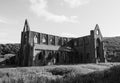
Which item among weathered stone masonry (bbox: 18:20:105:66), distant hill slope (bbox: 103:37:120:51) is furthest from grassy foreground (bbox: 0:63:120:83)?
distant hill slope (bbox: 103:37:120:51)

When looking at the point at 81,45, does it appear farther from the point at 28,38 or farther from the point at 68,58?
the point at 28,38

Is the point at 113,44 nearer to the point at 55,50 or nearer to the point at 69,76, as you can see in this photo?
the point at 55,50

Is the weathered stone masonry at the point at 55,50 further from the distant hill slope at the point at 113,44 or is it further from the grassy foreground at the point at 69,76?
the distant hill slope at the point at 113,44

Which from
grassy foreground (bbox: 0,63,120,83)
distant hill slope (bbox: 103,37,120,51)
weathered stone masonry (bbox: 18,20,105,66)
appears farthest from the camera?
distant hill slope (bbox: 103,37,120,51)

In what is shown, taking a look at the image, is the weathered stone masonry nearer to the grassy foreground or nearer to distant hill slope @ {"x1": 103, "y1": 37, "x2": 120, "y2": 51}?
the grassy foreground

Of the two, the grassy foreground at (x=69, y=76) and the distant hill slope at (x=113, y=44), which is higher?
the distant hill slope at (x=113, y=44)

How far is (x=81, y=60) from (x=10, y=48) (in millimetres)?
32525

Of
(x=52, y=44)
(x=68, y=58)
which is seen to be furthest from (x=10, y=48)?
(x=68, y=58)

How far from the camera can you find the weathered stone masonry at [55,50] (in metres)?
36.5

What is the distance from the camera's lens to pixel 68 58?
4216 cm

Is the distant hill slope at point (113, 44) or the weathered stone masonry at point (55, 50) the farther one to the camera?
the distant hill slope at point (113, 44)

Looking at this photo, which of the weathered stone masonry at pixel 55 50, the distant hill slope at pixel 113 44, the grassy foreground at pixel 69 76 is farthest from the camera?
the distant hill slope at pixel 113 44

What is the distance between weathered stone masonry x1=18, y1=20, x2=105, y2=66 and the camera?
36.5 metres

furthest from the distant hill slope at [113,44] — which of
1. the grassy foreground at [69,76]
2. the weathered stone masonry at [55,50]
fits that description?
the grassy foreground at [69,76]
